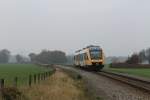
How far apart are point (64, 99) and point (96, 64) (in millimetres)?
39391

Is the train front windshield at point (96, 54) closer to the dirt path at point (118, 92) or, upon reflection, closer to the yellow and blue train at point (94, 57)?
the yellow and blue train at point (94, 57)

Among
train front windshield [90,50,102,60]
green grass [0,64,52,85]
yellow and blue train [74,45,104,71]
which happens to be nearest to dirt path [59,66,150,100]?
green grass [0,64,52,85]

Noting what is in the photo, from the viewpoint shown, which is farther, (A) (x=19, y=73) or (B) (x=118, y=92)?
(A) (x=19, y=73)

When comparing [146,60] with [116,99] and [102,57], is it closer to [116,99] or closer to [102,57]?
[102,57]

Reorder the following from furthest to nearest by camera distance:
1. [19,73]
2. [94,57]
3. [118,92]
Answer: [94,57]
[19,73]
[118,92]

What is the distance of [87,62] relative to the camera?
58.1 m

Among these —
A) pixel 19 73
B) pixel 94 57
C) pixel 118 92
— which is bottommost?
pixel 118 92

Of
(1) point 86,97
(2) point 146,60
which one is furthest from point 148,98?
(2) point 146,60

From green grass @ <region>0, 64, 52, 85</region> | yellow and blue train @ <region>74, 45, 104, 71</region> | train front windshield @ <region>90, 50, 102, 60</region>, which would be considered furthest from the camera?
train front windshield @ <region>90, 50, 102, 60</region>

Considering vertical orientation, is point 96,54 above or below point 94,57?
above

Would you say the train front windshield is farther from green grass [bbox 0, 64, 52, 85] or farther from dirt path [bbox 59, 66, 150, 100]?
dirt path [bbox 59, 66, 150, 100]

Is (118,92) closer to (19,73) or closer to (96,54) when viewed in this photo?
(19,73)

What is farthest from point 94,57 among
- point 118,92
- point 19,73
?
point 118,92

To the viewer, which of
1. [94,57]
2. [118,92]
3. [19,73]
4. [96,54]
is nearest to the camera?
[118,92]
